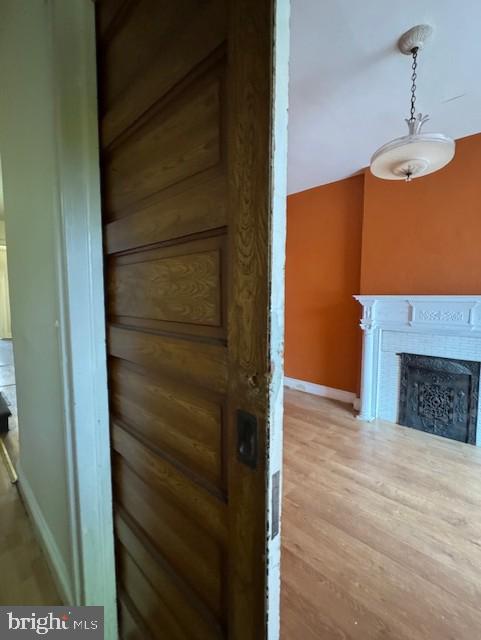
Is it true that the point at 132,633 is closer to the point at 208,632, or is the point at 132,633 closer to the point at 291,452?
the point at 208,632

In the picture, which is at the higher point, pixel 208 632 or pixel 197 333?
pixel 197 333

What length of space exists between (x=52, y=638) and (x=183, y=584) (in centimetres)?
63

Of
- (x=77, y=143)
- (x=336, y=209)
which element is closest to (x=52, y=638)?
(x=77, y=143)

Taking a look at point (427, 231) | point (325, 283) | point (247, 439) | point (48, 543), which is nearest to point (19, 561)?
point (48, 543)

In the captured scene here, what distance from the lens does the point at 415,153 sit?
1.65 m

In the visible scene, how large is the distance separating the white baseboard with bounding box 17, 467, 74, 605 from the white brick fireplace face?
2813 mm

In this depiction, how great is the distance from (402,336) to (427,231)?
1.05 metres

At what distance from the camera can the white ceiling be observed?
1467mm

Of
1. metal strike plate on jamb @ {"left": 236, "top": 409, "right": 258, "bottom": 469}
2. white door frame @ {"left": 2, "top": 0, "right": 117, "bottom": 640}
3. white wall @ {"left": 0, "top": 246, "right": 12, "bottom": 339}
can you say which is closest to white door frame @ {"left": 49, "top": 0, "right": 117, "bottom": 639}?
white door frame @ {"left": 2, "top": 0, "right": 117, "bottom": 640}

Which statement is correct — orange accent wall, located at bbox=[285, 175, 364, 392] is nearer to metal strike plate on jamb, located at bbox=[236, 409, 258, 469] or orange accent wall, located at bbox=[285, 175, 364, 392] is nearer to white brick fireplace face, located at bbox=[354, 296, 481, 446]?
white brick fireplace face, located at bbox=[354, 296, 481, 446]

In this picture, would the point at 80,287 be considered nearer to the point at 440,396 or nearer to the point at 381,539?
the point at 381,539

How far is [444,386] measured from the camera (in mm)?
2707

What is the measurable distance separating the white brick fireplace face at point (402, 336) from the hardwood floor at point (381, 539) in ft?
1.62

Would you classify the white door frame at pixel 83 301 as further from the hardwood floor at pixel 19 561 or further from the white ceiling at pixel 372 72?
the white ceiling at pixel 372 72
